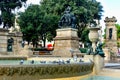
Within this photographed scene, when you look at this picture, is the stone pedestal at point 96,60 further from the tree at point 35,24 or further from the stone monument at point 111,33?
the tree at point 35,24

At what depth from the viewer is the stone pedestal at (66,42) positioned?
98.9 ft

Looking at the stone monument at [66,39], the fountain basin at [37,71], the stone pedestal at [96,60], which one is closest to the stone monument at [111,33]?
the stone monument at [66,39]

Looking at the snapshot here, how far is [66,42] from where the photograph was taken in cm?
3055

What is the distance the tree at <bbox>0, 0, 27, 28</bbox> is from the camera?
51003 millimetres

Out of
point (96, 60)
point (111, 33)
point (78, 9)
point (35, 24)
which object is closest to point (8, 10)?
point (35, 24)

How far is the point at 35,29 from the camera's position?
53219 mm

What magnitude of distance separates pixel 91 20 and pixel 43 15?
402 inches

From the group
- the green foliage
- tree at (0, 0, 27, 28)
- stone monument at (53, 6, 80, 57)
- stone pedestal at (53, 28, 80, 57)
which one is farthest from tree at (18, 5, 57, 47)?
stone pedestal at (53, 28, 80, 57)

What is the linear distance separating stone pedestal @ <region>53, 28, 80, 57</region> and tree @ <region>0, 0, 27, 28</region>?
21725 mm

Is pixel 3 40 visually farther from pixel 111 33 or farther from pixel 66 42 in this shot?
pixel 111 33

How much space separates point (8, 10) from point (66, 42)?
2521cm

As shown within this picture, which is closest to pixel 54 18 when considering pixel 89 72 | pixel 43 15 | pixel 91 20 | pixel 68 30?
pixel 43 15

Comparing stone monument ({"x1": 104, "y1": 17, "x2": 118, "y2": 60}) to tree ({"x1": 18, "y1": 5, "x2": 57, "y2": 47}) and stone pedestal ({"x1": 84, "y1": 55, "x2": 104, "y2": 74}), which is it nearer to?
tree ({"x1": 18, "y1": 5, "x2": 57, "y2": 47})

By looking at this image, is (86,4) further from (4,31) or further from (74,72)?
(74,72)
